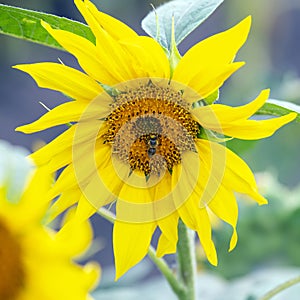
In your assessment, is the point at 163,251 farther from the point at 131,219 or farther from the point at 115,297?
the point at 115,297

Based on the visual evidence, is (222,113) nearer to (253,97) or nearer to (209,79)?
(209,79)

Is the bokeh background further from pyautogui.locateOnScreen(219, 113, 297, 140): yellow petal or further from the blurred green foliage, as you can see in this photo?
pyautogui.locateOnScreen(219, 113, 297, 140): yellow petal

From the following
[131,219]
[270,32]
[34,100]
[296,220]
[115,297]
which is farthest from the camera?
[34,100]

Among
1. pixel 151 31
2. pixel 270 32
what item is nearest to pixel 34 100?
pixel 270 32

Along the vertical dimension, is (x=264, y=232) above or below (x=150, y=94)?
below

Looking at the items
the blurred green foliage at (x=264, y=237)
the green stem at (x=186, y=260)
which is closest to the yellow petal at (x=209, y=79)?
the green stem at (x=186, y=260)
